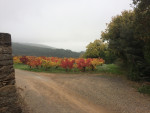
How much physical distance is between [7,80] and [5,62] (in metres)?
0.51

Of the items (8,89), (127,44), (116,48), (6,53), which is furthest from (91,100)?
(116,48)

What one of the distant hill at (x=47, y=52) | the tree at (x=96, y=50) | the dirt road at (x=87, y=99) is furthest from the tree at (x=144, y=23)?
the distant hill at (x=47, y=52)

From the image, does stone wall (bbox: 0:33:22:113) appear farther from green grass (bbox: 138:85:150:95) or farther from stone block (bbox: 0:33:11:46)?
green grass (bbox: 138:85:150:95)

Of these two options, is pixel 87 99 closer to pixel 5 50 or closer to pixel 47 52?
pixel 5 50

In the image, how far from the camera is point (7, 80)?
11.1 ft

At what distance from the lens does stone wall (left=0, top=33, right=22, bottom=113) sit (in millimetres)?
3268

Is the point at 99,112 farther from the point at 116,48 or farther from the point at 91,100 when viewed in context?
the point at 116,48

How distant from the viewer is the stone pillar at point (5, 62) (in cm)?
325

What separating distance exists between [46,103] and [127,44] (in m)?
6.70

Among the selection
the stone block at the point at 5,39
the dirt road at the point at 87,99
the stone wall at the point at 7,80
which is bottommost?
the dirt road at the point at 87,99

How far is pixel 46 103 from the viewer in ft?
16.8

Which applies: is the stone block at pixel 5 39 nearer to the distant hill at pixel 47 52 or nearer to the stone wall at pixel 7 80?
the stone wall at pixel 7 80

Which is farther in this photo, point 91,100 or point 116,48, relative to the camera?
point 116,48

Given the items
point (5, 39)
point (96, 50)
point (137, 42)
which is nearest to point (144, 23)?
point (137, 42)
